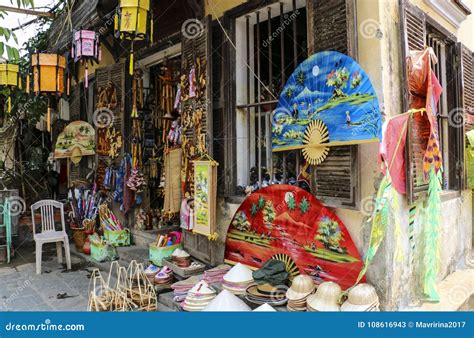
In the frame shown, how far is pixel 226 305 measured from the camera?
140 inches

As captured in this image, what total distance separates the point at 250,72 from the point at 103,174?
4366mm

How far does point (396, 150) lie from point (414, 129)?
538mm

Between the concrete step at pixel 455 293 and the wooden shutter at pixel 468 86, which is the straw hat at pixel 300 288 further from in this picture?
the wooden shutter at pixel 468 86

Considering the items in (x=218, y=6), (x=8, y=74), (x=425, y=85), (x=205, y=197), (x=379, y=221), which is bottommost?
(x=379, y=221)

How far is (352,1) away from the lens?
3555 millimetres

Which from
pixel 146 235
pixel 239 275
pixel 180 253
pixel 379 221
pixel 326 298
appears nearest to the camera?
pixel 379 221

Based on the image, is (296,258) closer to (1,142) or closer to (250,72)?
(250,72)

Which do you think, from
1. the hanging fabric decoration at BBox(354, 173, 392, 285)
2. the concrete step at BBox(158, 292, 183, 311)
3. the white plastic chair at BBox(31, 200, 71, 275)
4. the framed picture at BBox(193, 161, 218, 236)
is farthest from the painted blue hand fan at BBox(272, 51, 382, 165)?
the white plastic chair at BBox(31, 200, 71, 275)

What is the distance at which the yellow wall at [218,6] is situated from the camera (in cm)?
484

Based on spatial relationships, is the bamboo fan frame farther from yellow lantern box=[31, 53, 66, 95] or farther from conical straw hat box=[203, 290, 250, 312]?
yellow lantern box=[31, 53, 66, 95]

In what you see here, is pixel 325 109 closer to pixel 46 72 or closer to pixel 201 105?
pixel 201 105

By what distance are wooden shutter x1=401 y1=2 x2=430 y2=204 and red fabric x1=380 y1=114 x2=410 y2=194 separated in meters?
0.08

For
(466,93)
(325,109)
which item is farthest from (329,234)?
(466,93)

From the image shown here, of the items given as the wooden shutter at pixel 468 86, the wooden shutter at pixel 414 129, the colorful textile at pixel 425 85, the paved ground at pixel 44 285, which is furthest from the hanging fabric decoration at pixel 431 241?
the paved ground at pixel 44 285
